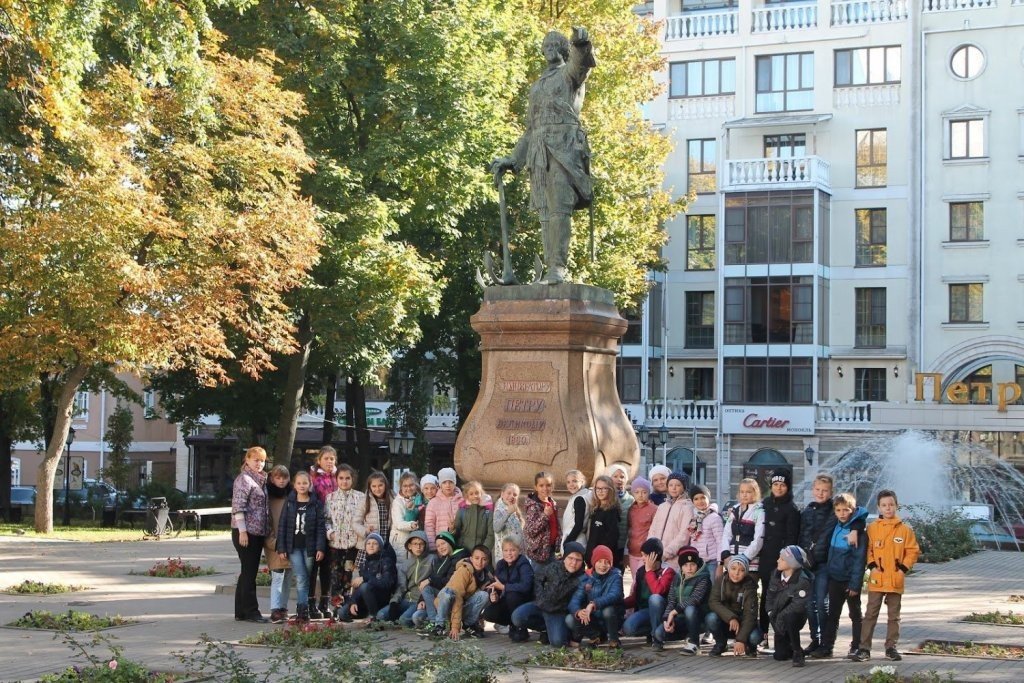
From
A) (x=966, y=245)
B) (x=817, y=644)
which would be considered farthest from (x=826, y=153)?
(x=817, y=644)

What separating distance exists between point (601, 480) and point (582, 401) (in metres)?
2.11

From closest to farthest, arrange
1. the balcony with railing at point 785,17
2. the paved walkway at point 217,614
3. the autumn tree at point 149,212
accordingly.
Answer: the paved walkway at point 217,614, the autumn tree at point 149,212, the balcony with railing at point 785,17

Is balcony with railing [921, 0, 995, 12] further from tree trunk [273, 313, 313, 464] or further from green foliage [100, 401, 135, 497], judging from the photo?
green foliage [100, 401, 135, 497]

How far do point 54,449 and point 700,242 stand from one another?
104ft

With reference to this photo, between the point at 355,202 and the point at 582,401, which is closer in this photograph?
the point at 582,401

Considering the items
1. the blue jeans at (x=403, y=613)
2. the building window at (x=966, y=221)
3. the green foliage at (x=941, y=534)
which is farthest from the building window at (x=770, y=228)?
the blue jeans at (x=403, y=613)

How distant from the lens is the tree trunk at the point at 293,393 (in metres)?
34.6

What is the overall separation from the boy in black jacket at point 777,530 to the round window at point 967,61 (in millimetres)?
42859

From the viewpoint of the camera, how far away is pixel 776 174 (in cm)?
5497

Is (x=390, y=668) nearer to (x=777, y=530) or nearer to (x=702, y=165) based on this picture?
(x=777, y=530)

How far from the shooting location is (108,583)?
20.5m

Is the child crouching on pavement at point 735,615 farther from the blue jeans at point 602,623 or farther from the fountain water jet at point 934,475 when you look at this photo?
the fountain water jet at point 934,475

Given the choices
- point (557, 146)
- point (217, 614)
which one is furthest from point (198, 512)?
point (557, 146)

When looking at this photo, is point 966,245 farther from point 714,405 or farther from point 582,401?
point 582,401
